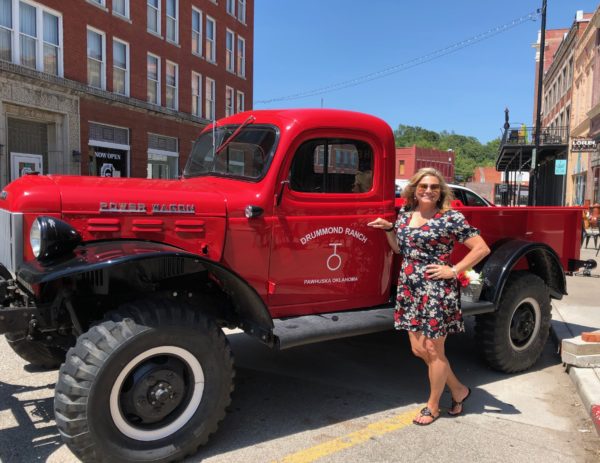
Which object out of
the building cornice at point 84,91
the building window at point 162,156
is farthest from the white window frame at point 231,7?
the building window at point 162,156

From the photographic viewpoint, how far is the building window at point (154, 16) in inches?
843

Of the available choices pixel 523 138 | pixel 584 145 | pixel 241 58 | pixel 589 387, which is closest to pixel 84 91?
pixel 241 58

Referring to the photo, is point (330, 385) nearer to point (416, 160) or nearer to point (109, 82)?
point (109, 82)

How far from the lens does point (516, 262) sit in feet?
15.0

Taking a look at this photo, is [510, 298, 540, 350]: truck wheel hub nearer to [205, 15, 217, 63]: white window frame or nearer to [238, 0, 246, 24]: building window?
[205, 15, 217, 63]: white window frame

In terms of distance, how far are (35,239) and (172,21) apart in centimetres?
2233

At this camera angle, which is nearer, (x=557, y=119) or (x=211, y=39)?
(x=211, y=39)

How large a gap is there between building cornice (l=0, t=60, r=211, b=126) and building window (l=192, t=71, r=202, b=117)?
3.95 feet

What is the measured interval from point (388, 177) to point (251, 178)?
1.11 meters

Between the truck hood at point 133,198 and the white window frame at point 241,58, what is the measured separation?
2653 centimetres

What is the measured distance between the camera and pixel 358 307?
4.03m

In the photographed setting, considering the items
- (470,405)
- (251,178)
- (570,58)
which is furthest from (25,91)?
(570,58)

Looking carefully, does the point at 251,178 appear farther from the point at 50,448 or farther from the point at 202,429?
the point at 50,448

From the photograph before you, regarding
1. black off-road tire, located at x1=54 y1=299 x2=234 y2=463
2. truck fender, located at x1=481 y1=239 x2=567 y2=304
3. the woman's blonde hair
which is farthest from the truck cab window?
truck fender, located at x1=481 y1=239 x2=567 y2=304
